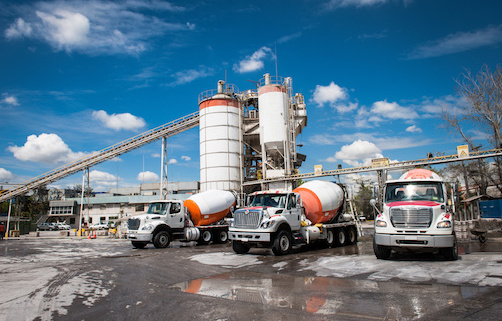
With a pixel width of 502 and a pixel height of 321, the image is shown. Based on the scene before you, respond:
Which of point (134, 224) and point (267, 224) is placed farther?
point (134, 224)

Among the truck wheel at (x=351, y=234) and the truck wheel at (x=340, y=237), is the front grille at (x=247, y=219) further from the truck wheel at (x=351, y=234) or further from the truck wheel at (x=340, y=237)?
the truck wheel at (x=351, y=234)

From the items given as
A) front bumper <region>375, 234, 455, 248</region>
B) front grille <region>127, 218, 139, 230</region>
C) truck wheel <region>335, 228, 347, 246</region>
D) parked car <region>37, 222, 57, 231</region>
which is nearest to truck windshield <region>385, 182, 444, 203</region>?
front bumper <region>375, 234, 455, 248</region>

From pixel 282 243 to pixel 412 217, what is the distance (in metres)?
5.16

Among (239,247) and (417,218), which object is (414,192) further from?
(239,247)

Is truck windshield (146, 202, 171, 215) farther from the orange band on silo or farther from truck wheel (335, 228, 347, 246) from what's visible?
the orange band on silo

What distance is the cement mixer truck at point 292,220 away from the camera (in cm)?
1386

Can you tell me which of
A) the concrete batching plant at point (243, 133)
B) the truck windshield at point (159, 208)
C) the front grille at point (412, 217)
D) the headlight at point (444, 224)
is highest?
the concrete batching plant at point (243, 133)

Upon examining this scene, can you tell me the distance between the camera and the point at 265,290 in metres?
7.78

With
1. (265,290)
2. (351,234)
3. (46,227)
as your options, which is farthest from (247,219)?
(46,227)

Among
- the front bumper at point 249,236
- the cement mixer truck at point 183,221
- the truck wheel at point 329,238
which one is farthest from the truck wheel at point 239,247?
the cement mixer truck at point 183,221

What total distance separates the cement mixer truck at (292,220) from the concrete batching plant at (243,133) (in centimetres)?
1678

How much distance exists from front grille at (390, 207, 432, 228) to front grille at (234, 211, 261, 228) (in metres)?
5.13

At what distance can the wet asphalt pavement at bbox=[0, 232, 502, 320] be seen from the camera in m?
6.00

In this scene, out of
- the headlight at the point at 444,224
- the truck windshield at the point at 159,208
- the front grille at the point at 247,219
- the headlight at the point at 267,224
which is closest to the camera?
the headlight at the point at 444,224
